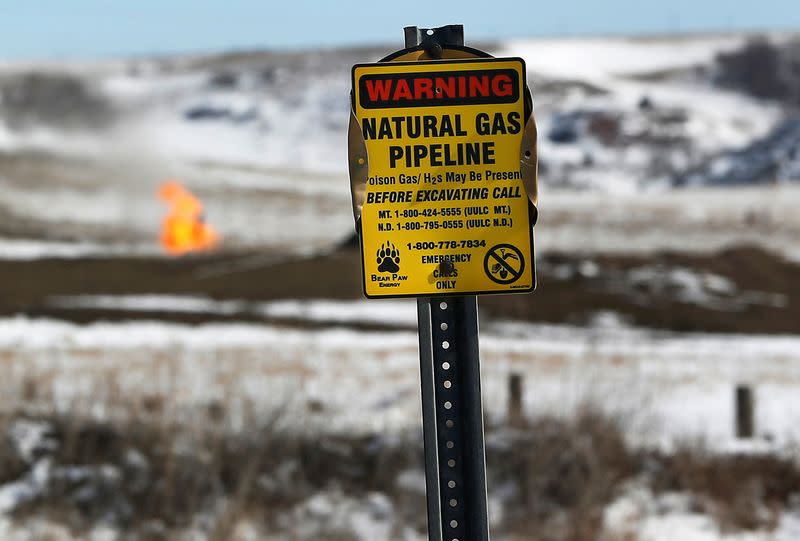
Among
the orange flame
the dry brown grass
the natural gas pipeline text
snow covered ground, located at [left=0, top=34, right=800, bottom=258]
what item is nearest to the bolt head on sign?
the natural gas pipeline text

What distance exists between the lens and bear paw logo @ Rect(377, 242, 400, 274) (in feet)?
9.95

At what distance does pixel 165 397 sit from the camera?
36.1 ft

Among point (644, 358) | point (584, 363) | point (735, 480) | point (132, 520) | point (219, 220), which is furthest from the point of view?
point (219, 220)

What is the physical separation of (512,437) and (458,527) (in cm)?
638

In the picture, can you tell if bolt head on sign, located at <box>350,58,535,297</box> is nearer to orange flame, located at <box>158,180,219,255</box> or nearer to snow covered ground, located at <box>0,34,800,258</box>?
snow covered ground, located at <box>0,34,800,258</box>

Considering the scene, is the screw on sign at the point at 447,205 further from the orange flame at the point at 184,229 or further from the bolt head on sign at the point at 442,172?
the orange flame at the point at 184,229

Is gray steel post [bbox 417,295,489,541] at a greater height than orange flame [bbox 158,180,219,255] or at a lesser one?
lesser

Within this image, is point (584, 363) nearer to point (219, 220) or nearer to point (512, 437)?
point (512, 437)

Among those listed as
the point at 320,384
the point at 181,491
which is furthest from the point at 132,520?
the point at 320,384

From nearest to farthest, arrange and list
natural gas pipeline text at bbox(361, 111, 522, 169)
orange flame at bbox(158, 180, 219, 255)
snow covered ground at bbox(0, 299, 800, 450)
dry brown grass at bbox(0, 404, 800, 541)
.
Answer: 1. natural gas pipeline text at bbox(361, 111, 522, 169)
2. dry brown grass at bbox(0, 404, 800, 541)
3. snow covered ground at bbox(0, 299, 800, 450)
4. orange flame at bbox(158, 180, 219, 255)

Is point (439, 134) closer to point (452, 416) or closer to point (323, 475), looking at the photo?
point (452, 416)

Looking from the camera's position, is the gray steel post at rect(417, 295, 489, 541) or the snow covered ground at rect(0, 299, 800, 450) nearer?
the gray steel post at rect(417, 295, 489, 541)

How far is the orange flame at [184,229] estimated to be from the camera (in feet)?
143

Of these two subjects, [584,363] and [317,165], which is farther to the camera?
[317,165]
